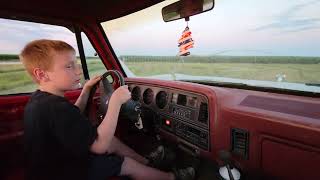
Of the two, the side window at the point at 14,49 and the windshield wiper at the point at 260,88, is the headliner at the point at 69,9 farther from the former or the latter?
the windshield wiper at the point at 260,88

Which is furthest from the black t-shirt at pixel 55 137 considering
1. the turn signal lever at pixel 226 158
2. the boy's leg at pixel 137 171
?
the turn signal lever at pixel 226 158

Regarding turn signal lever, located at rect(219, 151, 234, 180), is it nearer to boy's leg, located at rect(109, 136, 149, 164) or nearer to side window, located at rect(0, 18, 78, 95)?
boy's leg, located at rect(109, 136, 149, 164)

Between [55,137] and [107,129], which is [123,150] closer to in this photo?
[107,129]

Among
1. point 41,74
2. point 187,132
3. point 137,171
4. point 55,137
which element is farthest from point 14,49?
point 187,132

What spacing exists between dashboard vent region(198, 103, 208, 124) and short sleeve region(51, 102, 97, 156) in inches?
38.7

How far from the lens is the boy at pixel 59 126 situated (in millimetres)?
1421

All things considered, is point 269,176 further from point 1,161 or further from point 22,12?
point 22,12

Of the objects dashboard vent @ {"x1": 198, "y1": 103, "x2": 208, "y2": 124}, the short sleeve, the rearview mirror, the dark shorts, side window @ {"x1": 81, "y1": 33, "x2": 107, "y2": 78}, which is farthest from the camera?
side window @ {"x1": 81, "y1": 33, "x2": 107, "y2": 78}

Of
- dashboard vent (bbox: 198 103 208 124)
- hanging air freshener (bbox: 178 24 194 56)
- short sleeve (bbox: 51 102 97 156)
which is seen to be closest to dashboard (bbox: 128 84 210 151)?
dashboard vent (bbox: 198 103 208 124)

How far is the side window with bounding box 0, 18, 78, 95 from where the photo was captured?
2.63 metres

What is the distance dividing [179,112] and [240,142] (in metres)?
0.67

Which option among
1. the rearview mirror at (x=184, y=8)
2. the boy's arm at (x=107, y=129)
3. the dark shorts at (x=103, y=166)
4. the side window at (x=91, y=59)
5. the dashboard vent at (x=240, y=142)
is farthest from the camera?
the side window at (x=91, y=59)

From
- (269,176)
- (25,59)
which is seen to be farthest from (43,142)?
(269,176)

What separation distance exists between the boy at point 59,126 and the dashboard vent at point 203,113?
0.70 metres
